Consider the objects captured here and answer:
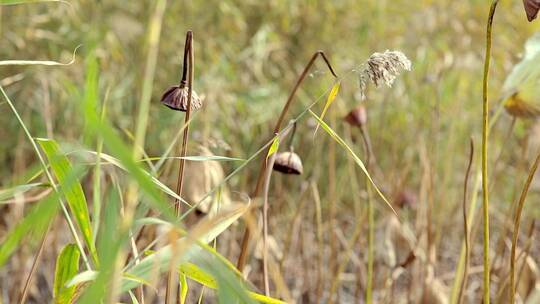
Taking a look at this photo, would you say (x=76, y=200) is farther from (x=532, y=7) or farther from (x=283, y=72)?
(x=283, y=72)

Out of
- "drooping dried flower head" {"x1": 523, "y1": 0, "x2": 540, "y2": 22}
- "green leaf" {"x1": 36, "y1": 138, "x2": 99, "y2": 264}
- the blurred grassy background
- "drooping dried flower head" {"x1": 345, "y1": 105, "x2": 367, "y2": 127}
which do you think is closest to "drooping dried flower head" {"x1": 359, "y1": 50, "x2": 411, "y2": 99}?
"drooping dried flower head" {"x1": 523, "y1": 0, "x2": 540, "y2": 22}

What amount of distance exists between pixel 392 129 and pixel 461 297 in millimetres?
1640

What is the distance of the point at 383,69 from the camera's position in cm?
63

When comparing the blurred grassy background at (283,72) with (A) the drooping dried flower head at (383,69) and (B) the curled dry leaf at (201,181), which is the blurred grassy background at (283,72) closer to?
(B) the curled dry leaf at (201,181)

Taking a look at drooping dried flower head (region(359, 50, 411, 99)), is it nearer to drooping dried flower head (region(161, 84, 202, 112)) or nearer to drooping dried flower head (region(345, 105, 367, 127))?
drooping dried flower head (region(161, 84, 202, 112))

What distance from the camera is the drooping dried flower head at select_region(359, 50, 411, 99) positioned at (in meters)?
0.63

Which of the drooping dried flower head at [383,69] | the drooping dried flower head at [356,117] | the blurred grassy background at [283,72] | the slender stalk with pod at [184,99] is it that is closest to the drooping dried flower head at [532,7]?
the drooping dried flower head at [383,69]

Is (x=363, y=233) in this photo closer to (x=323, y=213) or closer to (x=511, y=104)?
(x=323, y=213)

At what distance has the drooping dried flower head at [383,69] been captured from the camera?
0.63 m

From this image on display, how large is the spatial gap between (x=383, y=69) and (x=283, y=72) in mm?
2051

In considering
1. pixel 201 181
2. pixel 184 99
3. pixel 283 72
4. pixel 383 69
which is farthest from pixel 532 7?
pixel 283 72

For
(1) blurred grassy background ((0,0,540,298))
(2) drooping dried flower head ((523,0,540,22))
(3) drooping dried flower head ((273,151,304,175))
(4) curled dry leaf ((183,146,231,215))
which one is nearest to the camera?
(2) drooping dried flower head ((523,0,540,22))

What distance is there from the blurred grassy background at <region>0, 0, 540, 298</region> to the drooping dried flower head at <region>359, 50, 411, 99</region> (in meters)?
1.34

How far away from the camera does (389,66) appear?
633 mm
